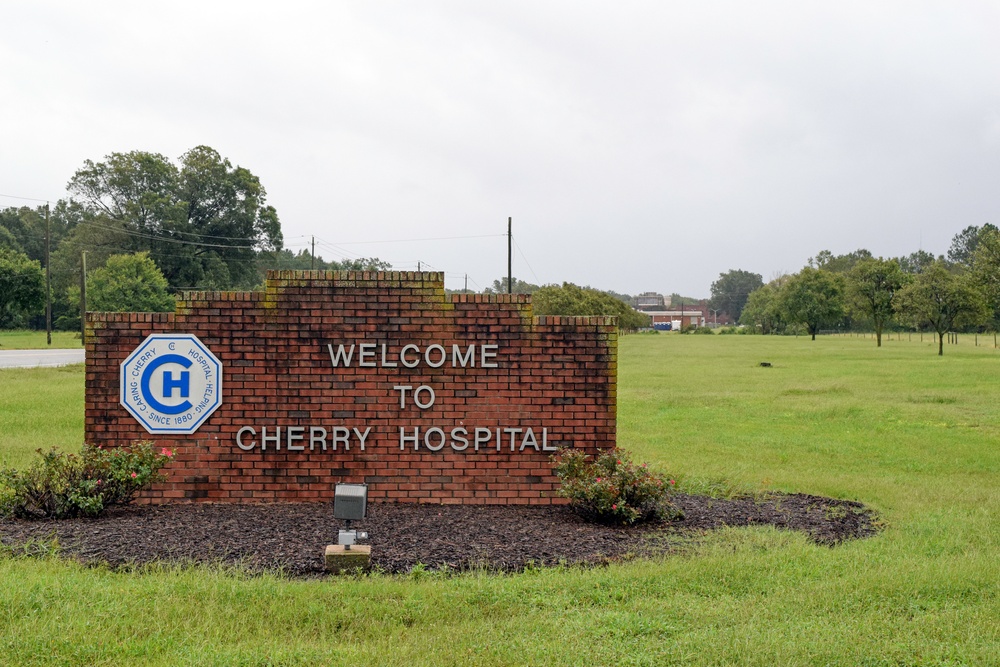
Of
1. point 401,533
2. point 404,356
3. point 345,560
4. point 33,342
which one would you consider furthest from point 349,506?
point 33,342

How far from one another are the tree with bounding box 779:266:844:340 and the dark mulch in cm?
9033

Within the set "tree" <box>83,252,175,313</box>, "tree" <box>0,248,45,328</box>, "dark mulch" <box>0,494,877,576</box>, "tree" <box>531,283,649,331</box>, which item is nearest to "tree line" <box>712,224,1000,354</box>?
"tree" <box>531,283,649,331</box>

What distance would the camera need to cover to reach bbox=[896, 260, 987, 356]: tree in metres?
53.8

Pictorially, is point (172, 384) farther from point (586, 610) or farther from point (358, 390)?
point (586, 610)

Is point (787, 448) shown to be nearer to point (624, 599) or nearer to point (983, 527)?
point (983, 527)

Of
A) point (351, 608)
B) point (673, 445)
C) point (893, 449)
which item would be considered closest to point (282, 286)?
point (351, 608)

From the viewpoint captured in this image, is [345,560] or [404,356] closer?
[345,560]

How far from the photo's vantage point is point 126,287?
51.8m

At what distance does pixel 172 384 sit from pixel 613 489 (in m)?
4.42

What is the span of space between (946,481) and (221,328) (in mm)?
9109

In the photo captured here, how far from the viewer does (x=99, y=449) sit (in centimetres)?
820

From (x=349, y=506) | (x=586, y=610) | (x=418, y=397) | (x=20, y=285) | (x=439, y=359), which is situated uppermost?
(x=20, y=285)

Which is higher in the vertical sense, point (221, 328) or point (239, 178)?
point (239, 178)

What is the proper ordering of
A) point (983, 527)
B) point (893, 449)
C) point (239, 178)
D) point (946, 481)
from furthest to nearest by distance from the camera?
point (239, 178) < point (893, 449) < point (946, 481) < point (983, 527)
